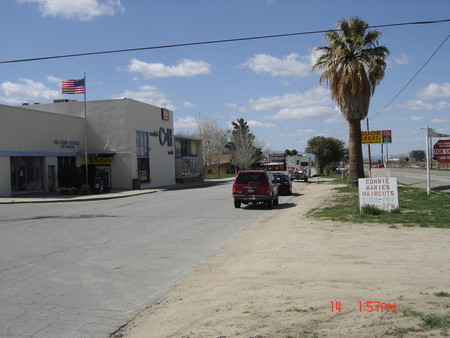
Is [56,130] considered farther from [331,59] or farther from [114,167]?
[331,59]

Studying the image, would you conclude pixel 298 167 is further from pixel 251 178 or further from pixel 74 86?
pixel 251 178

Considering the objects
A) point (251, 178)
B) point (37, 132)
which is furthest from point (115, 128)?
point (251, 178)

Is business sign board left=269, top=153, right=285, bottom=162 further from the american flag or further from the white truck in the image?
the american flag

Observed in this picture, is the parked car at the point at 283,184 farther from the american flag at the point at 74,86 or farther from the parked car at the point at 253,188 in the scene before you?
the american flag at the point at 74,86

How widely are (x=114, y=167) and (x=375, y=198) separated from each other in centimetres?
2977

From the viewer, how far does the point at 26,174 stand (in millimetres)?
33406

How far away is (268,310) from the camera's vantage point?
513cm

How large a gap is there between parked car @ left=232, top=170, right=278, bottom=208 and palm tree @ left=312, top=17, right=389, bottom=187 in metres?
8.60

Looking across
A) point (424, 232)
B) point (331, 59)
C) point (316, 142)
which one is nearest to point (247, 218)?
point (424, 232)

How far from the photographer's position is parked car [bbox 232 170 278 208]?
19.8 metres
